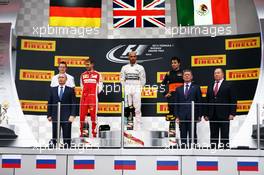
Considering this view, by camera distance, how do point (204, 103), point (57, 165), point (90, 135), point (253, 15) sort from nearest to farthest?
point (57, 165) < point (204, 103) < point (90, 135) < point (253, 15)

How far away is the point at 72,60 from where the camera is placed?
9766mm

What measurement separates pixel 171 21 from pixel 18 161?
374 cm

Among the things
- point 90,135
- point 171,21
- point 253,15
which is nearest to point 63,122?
point 90,135

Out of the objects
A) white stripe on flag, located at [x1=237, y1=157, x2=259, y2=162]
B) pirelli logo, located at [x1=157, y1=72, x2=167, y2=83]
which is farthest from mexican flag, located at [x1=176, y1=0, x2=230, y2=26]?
white stripe on flag, located at [x1=237, y1=157, x2=259, y2=162]

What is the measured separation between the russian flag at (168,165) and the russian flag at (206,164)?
254 millimetres

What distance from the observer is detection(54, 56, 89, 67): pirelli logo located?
32.0ft

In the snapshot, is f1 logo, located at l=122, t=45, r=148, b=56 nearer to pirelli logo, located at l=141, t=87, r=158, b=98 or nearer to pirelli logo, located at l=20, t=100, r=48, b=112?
pirelli logo, located at l=141, t=87, r=158, b=98

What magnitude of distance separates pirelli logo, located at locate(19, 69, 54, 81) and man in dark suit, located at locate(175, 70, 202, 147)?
2.54 meters

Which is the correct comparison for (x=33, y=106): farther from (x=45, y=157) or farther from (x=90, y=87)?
(x=45, y=157)

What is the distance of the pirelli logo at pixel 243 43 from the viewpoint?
932cm

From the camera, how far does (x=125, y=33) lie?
984cm

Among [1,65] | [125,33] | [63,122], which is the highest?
[125,33]

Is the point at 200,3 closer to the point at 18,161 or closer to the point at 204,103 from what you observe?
the point at 204,103

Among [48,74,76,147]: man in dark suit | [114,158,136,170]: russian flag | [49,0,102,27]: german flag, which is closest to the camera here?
[114,158,136,170]: russian flag
